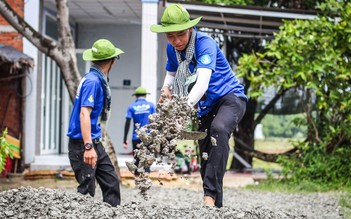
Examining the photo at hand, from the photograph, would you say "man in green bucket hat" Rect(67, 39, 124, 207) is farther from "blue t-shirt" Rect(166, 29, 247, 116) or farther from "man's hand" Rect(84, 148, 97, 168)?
"blue t-shirt" Rect(166, 29, 247, 116)

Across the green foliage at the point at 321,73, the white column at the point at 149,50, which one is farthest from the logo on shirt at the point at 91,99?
the white column at the point at 149,50

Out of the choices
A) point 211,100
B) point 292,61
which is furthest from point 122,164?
point 211,100

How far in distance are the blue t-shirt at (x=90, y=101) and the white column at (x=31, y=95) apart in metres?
8.58

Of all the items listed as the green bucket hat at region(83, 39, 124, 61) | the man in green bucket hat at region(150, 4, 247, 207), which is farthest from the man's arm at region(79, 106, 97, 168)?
the man in green bucket hat at region(150, 4, 247, 207)

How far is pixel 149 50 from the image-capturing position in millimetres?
15281

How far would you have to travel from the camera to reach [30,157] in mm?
15680

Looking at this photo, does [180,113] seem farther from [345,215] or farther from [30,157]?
[30,157]

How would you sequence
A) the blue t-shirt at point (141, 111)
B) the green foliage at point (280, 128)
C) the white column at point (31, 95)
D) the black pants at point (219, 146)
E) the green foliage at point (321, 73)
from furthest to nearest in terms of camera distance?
the green foliage at point (280, 128) → the white column at point (31, 95) → the blue t-shirt at point (141, 111) → the green foliage at point (321, 73) → the black pants at point (219, 146)

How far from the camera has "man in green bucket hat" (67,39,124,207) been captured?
7.00m

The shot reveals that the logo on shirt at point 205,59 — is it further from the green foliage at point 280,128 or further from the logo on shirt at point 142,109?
the green foliage at point 280,128

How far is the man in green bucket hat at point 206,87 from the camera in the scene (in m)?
6.03

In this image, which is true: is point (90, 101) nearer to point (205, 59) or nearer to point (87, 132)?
point (87, 132)

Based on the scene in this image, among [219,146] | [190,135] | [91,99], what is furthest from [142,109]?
[190,135]

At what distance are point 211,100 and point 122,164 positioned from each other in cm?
965
